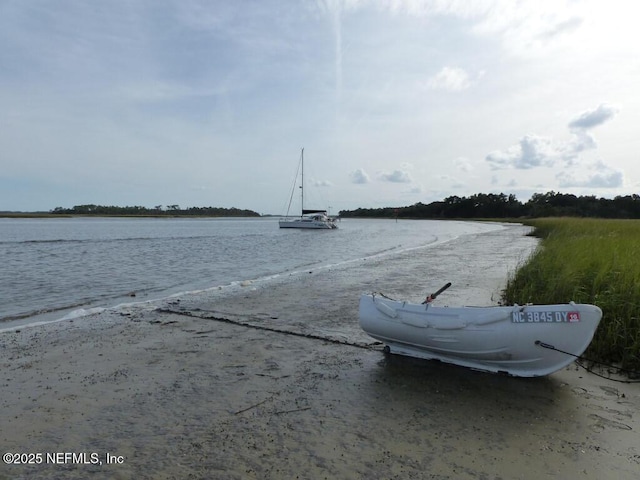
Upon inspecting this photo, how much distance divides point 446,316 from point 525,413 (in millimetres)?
1564

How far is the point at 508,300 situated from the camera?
996 cm

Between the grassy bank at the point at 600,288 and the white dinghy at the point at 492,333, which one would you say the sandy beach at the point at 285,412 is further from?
the grassy bank at the point at 600,288

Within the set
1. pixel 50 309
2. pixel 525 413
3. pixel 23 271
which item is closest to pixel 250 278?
pixel 50 309

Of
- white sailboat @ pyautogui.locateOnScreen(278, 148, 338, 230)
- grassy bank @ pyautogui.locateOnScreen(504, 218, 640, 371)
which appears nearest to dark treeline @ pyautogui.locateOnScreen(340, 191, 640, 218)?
white sailboat @ pyautogui.locateOnScreen(278, 148, 338, 230)

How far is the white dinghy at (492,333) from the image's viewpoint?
5301 millimetres

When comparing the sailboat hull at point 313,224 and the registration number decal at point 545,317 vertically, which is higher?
the registration number decal at point 545,317

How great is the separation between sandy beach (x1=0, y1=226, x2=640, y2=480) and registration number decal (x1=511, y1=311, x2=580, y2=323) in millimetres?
920
